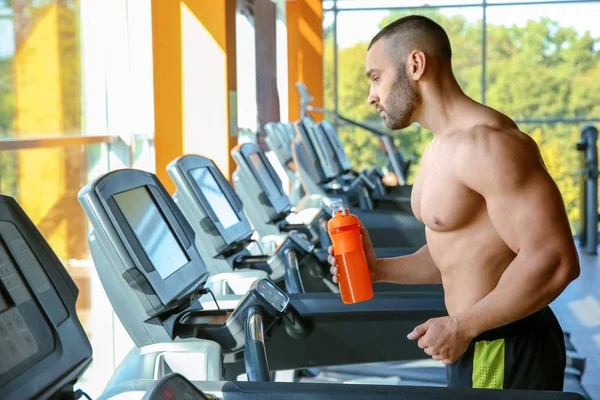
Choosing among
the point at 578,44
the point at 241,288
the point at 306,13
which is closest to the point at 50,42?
the point at 241,288

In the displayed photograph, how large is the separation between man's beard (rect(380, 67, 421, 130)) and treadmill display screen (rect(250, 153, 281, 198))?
1.88 metres

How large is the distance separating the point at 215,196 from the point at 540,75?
23.9 ft

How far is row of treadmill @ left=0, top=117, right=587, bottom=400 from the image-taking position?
126 cm

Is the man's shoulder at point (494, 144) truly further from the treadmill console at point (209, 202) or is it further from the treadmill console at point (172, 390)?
the treadmill console at point (209, 202)

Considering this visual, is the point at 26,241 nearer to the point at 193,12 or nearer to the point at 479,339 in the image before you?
the point at 479,339

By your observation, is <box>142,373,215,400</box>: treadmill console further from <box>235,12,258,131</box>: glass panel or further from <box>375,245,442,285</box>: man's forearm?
<box>235,12,258,131</box>: glass panel

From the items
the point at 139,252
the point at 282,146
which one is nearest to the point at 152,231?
the point at 139,252

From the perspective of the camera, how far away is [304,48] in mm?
9586

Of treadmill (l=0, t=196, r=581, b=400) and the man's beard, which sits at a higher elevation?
the man's beard

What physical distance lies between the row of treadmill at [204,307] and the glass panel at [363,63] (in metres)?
5.84

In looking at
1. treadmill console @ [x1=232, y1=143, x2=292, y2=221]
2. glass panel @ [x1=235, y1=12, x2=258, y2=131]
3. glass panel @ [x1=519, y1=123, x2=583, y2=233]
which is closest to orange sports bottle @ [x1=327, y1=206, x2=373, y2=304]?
treadmill console @ [x1=232, y1=143, x2=292, y2=221]

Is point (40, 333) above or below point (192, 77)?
below

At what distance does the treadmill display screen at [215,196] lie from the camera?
8.99 feet

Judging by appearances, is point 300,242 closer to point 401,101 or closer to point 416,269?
A: point 416,269
